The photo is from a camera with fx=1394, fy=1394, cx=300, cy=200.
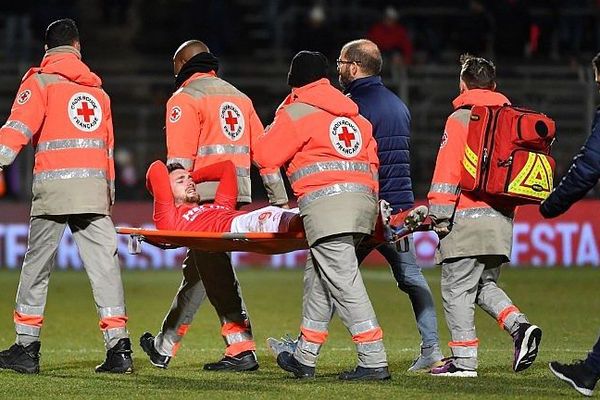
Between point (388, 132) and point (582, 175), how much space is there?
7.07 feet

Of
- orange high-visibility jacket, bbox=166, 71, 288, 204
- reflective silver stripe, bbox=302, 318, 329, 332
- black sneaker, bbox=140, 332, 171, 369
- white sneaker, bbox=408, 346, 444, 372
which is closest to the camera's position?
reflective silver stripe, bbox=302, 318, 329, 332

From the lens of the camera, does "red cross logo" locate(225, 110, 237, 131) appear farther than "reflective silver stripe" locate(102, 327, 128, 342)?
Yes

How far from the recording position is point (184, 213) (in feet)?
31.3

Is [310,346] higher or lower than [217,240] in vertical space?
lower

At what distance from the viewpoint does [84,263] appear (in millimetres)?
9938

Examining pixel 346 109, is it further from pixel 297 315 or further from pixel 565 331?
pixel 297 315

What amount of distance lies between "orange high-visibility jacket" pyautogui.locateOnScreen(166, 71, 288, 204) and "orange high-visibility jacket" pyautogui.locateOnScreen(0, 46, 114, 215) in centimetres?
56

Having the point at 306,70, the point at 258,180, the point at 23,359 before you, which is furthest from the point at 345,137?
the point at 258,180

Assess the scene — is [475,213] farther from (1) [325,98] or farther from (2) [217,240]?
(2) [217,240]

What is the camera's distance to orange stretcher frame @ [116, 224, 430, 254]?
9062 mm

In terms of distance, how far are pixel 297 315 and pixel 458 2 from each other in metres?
13.7

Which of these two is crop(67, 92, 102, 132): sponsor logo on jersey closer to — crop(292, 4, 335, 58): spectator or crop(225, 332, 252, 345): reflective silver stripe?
crop(225, 332, 252, 345): reflective silver stripe

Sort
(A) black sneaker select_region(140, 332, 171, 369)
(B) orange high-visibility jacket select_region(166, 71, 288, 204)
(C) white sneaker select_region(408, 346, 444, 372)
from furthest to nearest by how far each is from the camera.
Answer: (A) black sneaker select_region(140, 332, 171, 369), (C) white sneaker select_region(408, 346, 444, 372), (B) orange high-visibility jacket select_region(166, 71, 288, 204)

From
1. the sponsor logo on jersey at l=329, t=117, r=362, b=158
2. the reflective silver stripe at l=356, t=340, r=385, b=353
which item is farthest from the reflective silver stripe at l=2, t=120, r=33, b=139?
the reflective silver stripe at l=356, t=340, r=385, b=353
